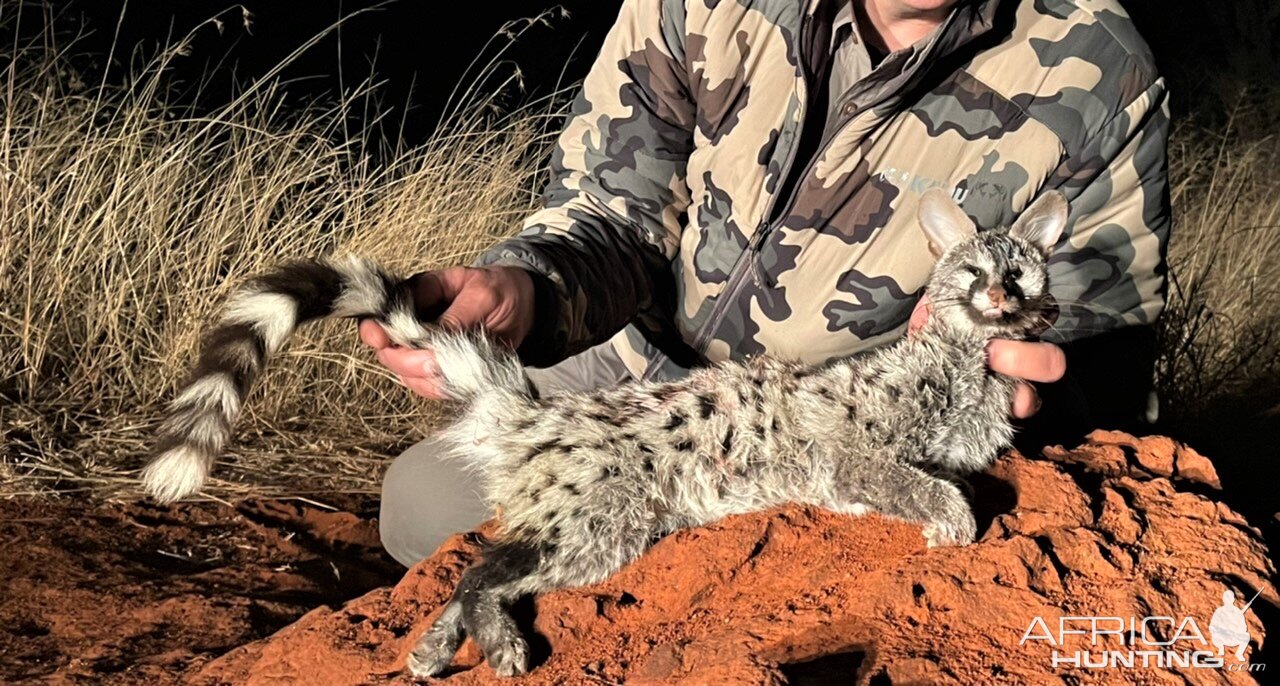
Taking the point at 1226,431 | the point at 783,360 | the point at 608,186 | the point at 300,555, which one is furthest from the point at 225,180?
the point at 1226,431

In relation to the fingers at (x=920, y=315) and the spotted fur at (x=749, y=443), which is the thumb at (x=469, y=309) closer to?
the spotted fur at (x=749, y=443)

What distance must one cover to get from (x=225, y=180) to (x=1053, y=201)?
4.68 meters

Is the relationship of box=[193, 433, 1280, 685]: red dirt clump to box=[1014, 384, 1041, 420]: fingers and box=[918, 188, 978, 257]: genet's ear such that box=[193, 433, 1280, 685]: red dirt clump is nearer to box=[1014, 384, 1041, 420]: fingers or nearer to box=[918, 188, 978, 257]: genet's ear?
box=[1014, 384, 1041, 420]: fingers

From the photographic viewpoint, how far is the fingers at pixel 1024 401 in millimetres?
3234

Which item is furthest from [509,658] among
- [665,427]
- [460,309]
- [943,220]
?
[943,220]

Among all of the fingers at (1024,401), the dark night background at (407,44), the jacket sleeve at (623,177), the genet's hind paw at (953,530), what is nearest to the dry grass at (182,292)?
the dark night background at (407,44)

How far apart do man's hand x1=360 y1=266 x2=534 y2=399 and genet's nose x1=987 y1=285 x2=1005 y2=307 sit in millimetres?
1435

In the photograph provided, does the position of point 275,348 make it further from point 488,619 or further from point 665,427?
point 665,427

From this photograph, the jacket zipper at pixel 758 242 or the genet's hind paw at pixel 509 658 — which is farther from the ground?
the jacket zipper at pixel 758 242

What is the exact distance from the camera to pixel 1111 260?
357cm

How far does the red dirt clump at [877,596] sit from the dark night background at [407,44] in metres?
5.07

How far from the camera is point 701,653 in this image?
222 centimetres

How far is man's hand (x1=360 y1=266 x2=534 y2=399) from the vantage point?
10.2 ft

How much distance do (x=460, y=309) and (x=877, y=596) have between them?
5.05ft
